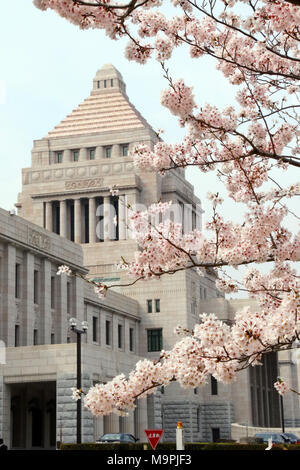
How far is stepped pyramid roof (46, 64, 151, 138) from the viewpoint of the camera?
90.9 meters

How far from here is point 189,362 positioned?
32.3 feet

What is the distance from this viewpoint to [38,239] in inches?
2151

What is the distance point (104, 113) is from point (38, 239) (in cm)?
4158

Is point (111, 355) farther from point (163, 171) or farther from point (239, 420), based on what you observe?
point (163, 171)

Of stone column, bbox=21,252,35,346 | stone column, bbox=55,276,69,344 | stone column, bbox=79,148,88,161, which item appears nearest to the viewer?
stone column, bbox=21,252,35,346

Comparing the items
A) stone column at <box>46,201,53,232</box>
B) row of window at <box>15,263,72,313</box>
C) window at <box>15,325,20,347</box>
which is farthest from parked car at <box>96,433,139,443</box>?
stone column at <box>46,201,53,232</box>

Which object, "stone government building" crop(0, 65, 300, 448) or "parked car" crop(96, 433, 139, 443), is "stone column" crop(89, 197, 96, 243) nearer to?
"stone government building" crop(0, 65, 300, 448)

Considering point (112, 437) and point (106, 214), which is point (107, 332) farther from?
point (112, 437)

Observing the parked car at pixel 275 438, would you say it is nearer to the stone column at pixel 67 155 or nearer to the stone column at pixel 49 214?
the stone column at pixel 49 214

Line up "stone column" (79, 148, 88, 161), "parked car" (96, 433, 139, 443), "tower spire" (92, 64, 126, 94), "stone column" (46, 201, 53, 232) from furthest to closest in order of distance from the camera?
1. "tower spire" (92, 64, 126, 94)
2. "stone column" (79, 148, 88, 161)
3. "stone column" (46, 201, 53, 232)
4. "parked car" (96, 433, 139, 443)

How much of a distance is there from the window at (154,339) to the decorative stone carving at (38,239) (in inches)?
799

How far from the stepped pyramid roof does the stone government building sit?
6.9 inches
